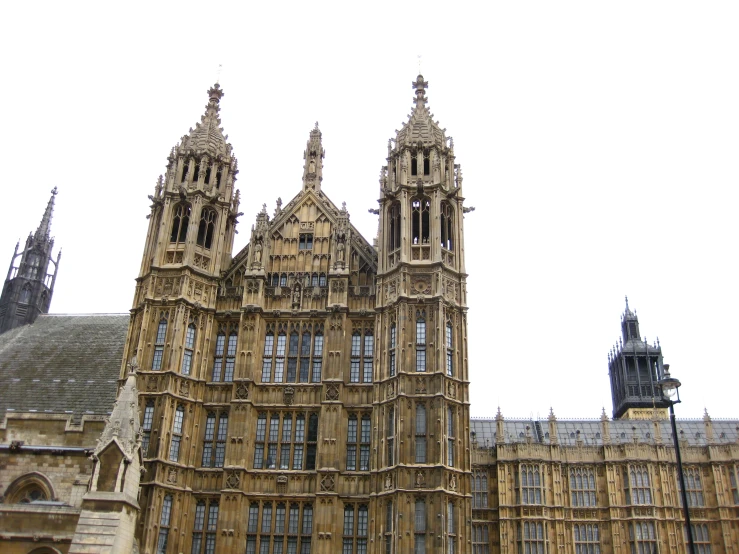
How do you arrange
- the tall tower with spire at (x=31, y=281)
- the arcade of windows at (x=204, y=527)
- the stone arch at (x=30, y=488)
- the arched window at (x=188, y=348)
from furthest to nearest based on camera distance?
the tall tower with spire at (x=31, y=281) < the arched window at (x=188, y=348) < the arcade of windows at (x=204, y=527) < the stone arch at (x=30, y=488)

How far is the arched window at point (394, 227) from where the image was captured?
3653cm

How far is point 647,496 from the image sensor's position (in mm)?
63031

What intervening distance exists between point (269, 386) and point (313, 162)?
541 inches

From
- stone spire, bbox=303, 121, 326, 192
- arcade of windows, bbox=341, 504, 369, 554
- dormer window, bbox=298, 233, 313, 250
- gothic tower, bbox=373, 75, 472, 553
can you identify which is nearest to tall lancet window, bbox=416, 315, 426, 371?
gothic tower, bbox=373, 75, 472, 553

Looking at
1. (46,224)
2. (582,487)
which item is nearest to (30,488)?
(46,224)

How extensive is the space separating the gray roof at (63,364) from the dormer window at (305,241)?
12109mm

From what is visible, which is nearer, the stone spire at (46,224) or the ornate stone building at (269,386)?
the ornate stone building at (269,386)

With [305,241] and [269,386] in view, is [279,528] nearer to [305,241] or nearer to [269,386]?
[269,386]

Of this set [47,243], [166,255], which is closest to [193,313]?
[166,255]

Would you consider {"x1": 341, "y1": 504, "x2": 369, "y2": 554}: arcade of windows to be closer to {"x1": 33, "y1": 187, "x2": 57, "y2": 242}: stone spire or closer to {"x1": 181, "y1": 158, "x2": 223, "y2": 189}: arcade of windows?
{"x1": 181, "y1": 158, "x2": 223, "y2": 189}: arcade of windows

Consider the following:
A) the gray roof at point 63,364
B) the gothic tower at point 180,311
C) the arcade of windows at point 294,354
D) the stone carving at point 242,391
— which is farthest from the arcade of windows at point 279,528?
the gray roof at point 63,364

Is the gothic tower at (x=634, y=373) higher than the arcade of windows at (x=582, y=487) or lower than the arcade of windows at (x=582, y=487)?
higher

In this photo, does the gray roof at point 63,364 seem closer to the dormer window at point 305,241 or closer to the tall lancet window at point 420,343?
the dormer window at point 305,241

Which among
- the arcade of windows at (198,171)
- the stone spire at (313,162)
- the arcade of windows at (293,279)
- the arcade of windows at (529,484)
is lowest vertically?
the arcade of windows at (529,484)
